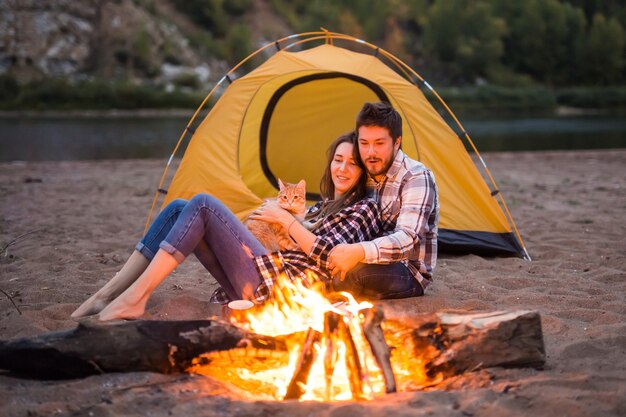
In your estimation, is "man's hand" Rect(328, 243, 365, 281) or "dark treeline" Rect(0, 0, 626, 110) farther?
"dark treeline" Rect(0, 0, 626, 110)

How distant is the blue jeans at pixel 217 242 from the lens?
117 inches

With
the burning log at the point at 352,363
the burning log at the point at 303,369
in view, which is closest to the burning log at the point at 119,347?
the burning log at the point at 303,369

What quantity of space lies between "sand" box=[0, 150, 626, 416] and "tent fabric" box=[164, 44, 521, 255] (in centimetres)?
35

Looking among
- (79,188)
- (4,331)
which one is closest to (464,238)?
(4,331)

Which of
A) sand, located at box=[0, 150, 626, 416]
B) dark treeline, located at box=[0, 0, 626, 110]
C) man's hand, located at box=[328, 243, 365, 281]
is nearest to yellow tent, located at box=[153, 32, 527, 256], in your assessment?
sand, located at box=[0, 150, 626, 416]

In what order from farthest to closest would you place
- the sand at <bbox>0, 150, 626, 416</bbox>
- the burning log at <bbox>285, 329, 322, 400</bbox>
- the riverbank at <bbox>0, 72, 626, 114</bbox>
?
the riverbank at <bbox>0, 72, 626, 114</bbox> → the burning log at <bbox>285, 329, 322, 400</bbox> → the sand at <bbox>0, 150, 626, 416</bbox>

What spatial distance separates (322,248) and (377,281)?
0.43 meters

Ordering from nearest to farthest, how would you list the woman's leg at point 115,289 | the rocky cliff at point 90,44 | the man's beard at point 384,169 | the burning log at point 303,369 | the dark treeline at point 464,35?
the burning log at point 303,369 → the man's beard at point 384,169 → the woman's leg at point 115,289 → the rocky cliff at point 90,44 → the dark treeline at point 464,35

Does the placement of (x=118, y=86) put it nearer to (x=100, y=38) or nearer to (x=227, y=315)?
(x=100, y=38)

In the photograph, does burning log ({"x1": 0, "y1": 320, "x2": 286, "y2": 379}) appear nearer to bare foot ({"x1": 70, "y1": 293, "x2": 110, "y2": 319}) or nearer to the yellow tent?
bare foot ({"x1": 70, "y1": 293, "x2": 110, "y2": 319})

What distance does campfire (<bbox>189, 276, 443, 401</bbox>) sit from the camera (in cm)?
251

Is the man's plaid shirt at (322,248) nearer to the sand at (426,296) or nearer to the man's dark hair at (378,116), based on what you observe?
the man's dark hair at (378,116)

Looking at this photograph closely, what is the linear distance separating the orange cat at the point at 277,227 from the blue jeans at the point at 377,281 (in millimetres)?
370

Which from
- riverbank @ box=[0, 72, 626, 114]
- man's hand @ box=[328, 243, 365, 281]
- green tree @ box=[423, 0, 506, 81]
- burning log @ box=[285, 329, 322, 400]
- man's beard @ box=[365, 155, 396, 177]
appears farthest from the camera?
green tree @ box=[423, 0, 506, 81]
